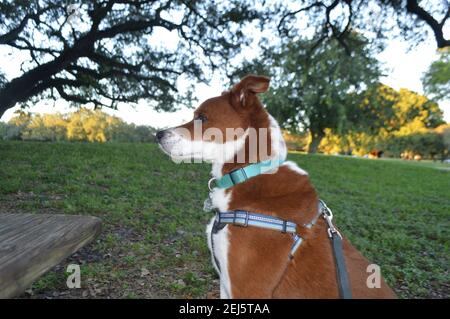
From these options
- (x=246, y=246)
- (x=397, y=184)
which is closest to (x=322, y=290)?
(x=246, y=246)

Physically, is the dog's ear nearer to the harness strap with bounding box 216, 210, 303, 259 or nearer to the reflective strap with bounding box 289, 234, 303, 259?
the harness strap with bounding box 216, 210, 303, 259

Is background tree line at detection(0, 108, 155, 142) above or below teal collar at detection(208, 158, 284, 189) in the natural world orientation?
above

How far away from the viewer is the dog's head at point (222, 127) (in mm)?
2539

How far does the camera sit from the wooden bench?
1.48 m

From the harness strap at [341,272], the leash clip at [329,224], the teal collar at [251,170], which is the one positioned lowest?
the harness strap at [341,272]

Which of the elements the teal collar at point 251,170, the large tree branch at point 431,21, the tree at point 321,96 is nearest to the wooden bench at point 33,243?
the teal collar at point 251,170

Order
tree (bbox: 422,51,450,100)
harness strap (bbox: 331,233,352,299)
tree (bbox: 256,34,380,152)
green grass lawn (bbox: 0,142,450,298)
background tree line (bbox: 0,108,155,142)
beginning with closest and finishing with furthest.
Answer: harness strap (bbox: 331,233,352,299), green grass lawn (bbox: 0,142,450,298), background tree line (bbox: 0,108,155,142), tree (bbox: 422,51,450,100), tree (bbox: 256,34,380,152)

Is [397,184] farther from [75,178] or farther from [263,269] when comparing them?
[263,269]

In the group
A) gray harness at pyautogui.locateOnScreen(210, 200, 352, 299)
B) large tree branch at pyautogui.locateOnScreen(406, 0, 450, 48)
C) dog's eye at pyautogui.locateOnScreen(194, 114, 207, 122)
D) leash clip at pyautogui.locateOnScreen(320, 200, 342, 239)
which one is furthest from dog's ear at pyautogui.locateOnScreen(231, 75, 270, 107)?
large tree branch at pyautogui.locateOnScreen(406, 0, 450, 48)

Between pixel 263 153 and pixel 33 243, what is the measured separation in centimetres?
150

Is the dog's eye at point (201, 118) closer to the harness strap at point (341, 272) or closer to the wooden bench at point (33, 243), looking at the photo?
the wooden bench at point (33, 243)

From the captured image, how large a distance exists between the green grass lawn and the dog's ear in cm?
223

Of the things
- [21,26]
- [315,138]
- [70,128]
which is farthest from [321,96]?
[21,26]

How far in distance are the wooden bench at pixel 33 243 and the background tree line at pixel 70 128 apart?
6.63 meters
